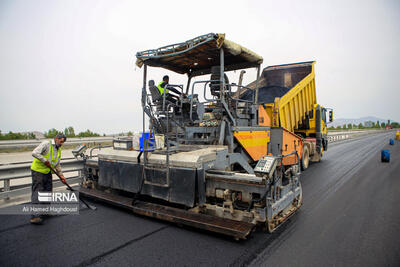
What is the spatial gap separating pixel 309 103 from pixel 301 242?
788 cm

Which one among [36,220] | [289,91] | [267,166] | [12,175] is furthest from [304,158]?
[12,175]

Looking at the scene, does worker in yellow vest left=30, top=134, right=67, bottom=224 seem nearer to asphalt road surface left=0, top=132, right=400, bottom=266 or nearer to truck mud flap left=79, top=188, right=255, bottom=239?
asphalt road surface left=0, top=132, right=400, bottom=266

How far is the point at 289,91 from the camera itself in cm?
796

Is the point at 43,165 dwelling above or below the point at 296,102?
below

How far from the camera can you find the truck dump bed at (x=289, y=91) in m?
7.78

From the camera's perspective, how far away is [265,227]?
3426 mm

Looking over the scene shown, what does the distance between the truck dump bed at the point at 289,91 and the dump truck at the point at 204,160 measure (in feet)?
2.38

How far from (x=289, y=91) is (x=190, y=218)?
603cm

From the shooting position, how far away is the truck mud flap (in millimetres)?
3031

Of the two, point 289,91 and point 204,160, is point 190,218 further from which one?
point 289,91

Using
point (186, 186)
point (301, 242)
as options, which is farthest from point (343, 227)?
point (186, 186)

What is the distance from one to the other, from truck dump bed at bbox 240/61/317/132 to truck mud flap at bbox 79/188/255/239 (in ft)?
15.7

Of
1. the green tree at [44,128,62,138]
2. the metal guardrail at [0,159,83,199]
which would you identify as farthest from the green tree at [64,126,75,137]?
the metal guardrail at [0,159,83,199]

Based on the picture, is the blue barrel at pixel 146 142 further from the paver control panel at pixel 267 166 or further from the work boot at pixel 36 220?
the work boot at pixel 36 220
